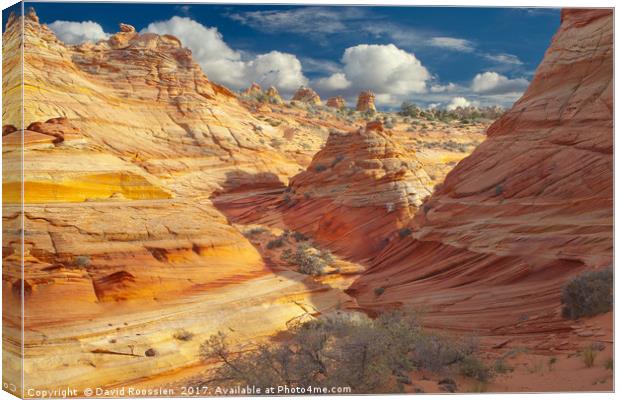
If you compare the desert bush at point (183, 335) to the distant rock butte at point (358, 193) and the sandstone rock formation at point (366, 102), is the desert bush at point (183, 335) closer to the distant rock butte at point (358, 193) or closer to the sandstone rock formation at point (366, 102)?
the distant rock butte at point (358, 193)

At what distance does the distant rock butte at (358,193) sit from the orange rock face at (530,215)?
4549mm

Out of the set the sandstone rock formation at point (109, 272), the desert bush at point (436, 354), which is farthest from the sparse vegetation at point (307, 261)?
the desert bush at point (436, 354)

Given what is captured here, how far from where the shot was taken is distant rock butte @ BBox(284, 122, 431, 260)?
17750mm

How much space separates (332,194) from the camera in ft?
67.0

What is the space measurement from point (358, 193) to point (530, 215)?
9385 millimetres

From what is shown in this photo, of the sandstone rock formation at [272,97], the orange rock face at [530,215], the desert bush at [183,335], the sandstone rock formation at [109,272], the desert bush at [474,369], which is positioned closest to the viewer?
the desert bush at [474,369]

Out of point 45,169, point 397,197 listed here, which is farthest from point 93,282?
point 397,197

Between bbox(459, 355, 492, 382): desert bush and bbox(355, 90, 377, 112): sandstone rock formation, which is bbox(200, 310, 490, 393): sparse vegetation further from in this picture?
bbox(355, 90, 377, 112): sandstone rock formation

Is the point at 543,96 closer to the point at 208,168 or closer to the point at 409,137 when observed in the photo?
the point at 208,168

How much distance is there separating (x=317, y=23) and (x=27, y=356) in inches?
301

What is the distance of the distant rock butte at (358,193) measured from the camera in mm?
17750

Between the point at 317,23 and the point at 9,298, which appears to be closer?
the point at 9,298

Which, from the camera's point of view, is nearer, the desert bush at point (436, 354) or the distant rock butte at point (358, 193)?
the desert bush at point (436, 354)

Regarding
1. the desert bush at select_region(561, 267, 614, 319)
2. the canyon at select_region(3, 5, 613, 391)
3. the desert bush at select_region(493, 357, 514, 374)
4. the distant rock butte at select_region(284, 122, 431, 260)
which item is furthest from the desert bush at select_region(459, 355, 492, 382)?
the distant rock butte at select_region(284, 122, 431, 260)
